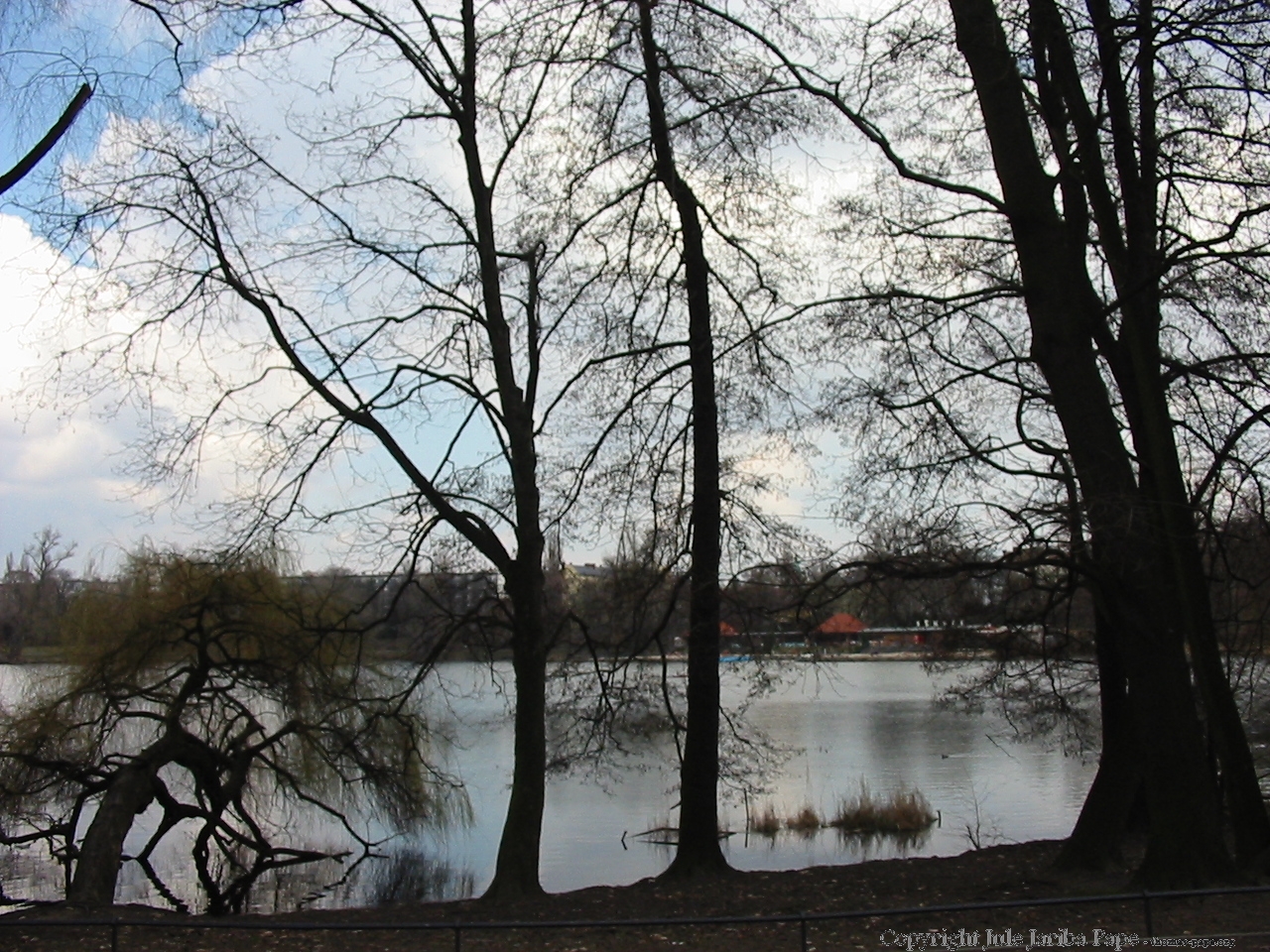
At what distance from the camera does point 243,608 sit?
15.3 meters

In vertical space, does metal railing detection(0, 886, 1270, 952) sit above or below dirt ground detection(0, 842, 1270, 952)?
above

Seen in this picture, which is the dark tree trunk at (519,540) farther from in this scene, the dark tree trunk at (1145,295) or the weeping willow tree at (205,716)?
the dark tree trunk at (1145,295)

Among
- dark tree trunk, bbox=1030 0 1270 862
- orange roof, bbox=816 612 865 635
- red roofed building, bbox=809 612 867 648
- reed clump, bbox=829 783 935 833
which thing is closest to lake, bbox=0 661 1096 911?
reed clump, bbox=829 783 935 833

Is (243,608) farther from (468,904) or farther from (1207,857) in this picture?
(1207,857)

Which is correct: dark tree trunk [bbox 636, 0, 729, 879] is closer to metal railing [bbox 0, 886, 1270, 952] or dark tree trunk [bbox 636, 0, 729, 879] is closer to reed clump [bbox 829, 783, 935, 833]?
metal railing [bbox 0, 886, 1270, 952]

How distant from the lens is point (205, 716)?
16.5 m

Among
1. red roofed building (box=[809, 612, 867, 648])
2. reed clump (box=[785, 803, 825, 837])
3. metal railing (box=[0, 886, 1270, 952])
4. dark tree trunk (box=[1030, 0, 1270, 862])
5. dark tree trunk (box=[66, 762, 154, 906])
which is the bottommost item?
reed clump (box=[785, 803, 825, 837])

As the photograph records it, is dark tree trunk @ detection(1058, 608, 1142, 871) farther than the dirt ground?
Yes

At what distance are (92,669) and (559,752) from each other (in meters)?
6.39

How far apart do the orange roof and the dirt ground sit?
240cm

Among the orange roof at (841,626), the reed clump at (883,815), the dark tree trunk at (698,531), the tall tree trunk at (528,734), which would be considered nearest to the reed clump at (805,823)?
the reed clump at (883,815)

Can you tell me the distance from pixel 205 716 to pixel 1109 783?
1199cm

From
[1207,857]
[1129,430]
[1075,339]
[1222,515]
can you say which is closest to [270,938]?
[1207,857]

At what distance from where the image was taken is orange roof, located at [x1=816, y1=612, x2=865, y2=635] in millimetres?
10977
